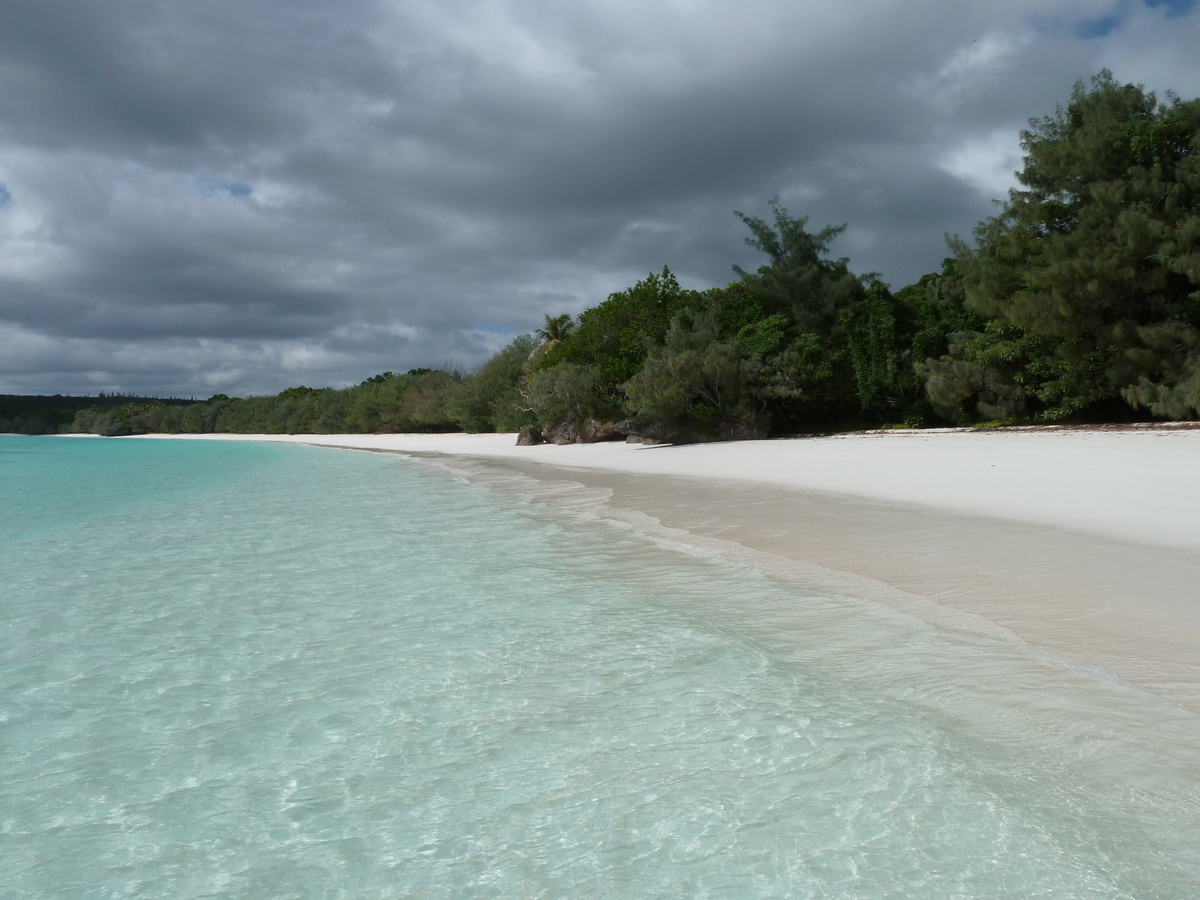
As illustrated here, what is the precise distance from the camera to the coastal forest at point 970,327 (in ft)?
57.7

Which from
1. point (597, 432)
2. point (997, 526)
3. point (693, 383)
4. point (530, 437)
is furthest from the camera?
point (530, 437)

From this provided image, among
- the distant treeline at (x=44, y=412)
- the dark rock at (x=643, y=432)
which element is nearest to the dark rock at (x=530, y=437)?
the dark rock at (x=643, y=432)

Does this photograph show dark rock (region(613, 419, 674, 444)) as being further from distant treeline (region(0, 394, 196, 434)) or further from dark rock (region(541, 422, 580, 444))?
distant treeline (region(0, 394, 196, 434))

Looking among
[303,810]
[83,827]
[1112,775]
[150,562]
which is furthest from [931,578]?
[150,562]

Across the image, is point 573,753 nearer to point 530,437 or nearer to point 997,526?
point 997,526

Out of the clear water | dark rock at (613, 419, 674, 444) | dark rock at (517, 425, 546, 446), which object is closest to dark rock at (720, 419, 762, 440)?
dark rock at (613, 419, 674, 444)

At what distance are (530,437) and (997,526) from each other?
24855 mm

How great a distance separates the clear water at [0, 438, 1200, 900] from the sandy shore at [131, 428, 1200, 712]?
0.49 meters

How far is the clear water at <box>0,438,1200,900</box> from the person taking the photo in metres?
2.18

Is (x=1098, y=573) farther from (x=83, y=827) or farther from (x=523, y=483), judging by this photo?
(x=523, y=483)

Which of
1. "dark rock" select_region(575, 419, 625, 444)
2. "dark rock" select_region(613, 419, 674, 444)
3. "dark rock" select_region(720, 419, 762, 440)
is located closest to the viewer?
"dark rock" select_region(720, 419, 762, 440)

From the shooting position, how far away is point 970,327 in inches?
945

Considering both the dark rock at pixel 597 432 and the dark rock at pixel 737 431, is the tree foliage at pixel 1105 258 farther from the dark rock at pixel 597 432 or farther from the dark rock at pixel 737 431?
the dark rock at pixel 597 432

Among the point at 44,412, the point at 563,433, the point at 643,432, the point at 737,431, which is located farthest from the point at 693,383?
the point at 44,412
